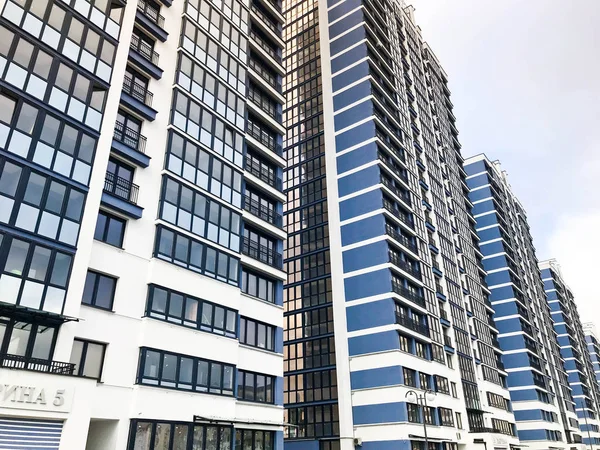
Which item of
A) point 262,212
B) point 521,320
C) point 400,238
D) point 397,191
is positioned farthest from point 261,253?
point 521,320

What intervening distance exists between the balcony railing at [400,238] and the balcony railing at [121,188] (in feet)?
94.2

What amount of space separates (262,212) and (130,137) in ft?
38.6

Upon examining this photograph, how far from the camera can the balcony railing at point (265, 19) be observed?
4284 cm

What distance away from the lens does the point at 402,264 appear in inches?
1973

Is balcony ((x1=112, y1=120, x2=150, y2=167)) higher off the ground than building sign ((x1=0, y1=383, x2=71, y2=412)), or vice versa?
balcony ((x1=112, y1=120, x2=150, y2=167))

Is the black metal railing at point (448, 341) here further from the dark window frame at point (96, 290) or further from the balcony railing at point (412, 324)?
the dark window frame at point (96, 290)

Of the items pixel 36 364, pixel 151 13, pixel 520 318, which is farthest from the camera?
pixel 520 318

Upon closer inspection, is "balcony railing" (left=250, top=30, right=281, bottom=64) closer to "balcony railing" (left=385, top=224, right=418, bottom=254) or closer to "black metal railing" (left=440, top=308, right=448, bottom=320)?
"balcony railing" (left=385, top=224, right=418, bottom=254)

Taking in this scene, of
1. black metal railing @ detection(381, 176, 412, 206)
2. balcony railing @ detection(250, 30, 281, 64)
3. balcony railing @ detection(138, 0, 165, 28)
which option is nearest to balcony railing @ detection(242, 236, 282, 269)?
balcony railing @ detection(138, 0, 165, 28)

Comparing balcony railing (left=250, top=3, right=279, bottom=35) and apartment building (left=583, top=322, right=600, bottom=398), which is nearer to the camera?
balcony railing (left=250, top=3, right=279, bottom=35)

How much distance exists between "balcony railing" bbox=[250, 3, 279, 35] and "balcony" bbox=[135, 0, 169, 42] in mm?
11929

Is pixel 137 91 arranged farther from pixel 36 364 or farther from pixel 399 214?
pixel 399 214

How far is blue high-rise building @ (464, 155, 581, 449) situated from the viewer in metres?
72.2

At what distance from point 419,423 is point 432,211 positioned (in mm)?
28402
